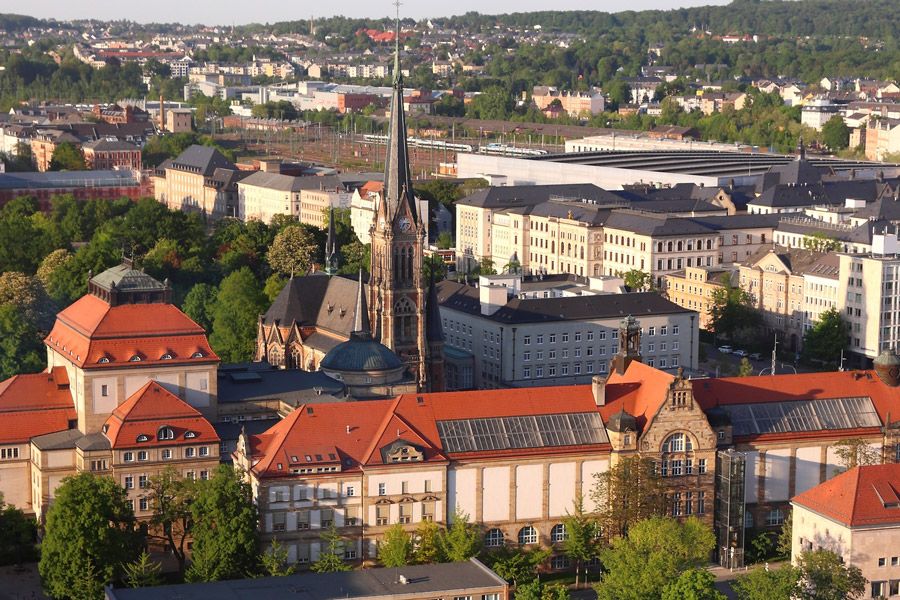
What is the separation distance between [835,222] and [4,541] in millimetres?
99653

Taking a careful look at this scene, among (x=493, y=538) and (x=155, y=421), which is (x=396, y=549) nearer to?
(x=493, y=538)

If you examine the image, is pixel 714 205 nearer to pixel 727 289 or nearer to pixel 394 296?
pixel 727 289

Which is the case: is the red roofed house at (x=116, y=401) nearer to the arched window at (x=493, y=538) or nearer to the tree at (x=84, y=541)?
the tree at (x=84, y=541)

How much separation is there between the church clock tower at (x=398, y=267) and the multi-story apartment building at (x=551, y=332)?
44.2ft

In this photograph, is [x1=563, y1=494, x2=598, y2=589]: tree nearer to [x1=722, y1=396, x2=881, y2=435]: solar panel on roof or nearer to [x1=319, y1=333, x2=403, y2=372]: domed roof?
[x1=722, y1=396, x2=881, y2=435]: solar panel on roof

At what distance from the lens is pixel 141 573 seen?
88.1m

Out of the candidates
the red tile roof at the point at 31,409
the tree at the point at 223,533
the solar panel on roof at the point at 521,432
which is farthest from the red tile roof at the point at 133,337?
the solar panel on roof at the point at 521,432

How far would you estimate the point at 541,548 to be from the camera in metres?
96.2

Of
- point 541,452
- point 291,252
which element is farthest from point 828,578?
point 291,252

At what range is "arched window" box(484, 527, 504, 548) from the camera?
3765 inches

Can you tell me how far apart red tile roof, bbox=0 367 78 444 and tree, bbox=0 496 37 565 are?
16.6 feet

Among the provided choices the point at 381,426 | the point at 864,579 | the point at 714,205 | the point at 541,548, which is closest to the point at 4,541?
the point at 381,426

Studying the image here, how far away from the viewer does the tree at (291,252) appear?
168125mm

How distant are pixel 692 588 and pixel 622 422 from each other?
15141mm
